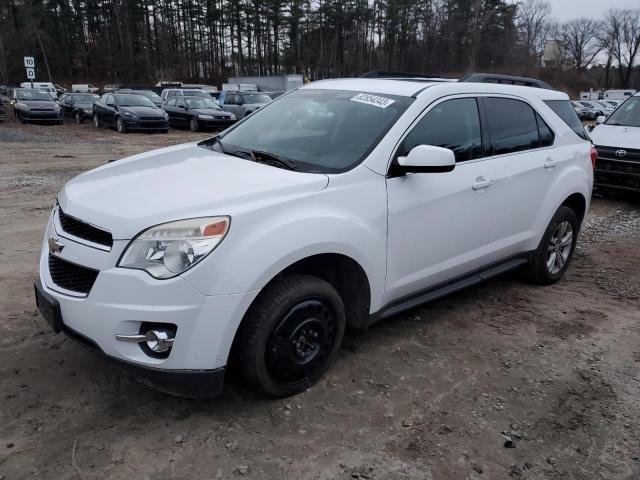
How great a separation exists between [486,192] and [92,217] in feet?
8.70

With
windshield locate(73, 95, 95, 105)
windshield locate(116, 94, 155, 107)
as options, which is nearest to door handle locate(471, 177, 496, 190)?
windshield locate(116, 94, 155, 107)

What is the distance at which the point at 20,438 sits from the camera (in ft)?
8.79

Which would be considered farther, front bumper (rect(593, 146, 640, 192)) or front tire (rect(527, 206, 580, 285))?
→ front bumper (rect(593, 146, 640, 192))

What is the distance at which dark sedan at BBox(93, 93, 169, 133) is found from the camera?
61.6 ft

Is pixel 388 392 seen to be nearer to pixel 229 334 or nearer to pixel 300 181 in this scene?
pixel 229 334

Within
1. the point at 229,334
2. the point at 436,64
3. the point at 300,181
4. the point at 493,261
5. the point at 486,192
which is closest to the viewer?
the point at 229,334

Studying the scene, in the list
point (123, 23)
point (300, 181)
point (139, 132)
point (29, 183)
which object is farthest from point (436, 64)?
point (300, 181)

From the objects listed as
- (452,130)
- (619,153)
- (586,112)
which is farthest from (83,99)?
(586,112)

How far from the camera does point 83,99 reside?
23.7 metres

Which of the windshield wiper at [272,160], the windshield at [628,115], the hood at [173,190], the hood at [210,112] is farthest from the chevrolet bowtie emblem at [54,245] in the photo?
the hood at [210,112]

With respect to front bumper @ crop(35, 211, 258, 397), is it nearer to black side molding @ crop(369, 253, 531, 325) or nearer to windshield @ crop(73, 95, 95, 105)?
black side molding @ crop(369, 253, 531, 325)

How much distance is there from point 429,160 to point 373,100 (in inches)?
30.1

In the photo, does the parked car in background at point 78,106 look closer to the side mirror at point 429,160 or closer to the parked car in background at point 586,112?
the side mirror at point 429,160

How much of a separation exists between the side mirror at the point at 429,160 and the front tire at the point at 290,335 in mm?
881
